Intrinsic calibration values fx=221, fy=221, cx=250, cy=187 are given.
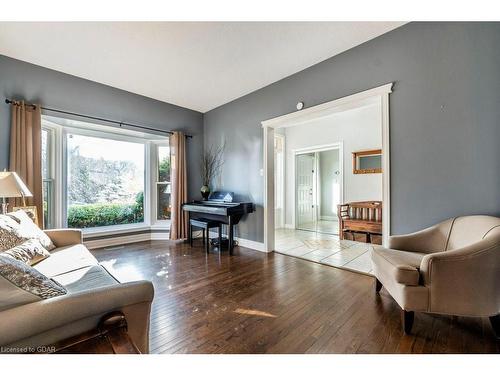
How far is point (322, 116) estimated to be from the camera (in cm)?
308

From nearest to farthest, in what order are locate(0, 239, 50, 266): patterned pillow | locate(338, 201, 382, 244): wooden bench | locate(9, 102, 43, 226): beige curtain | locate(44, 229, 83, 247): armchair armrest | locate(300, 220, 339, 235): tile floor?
1. locate(0, 239, 50, 266): patterned pillow
2. locate(44, 229, 83, 247): armchair armrest
3. locate(9, 102, 43, 226): beige curtain
4. locate(338, 201, 382, 244): wooden bench
5. locate(300, 220, 339, 235): tile floor

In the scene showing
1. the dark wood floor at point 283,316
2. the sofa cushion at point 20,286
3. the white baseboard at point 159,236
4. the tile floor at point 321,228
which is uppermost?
the sofa cushion at point 20,286

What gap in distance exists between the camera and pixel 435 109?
2100mm

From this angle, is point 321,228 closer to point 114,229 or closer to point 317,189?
point 317,189

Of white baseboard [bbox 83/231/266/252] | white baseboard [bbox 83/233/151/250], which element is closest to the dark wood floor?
white baseboard [bbox 83/231/266/252]

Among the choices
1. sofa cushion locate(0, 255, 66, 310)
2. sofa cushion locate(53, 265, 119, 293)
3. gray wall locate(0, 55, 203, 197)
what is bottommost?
sofa cushion locate(53, 265, 119, 293)

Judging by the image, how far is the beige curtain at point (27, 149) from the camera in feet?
8.93

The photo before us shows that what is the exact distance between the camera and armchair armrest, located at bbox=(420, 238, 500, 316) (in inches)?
57.3

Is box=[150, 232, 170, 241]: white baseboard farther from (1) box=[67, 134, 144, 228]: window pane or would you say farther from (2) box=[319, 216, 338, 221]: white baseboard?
(2) box=[319, 216, 338, 221]: white baseboard

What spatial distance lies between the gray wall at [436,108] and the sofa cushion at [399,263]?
0.53 meters

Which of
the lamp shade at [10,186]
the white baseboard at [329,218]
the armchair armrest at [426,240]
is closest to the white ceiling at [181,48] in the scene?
the lamp shade at [10,186]

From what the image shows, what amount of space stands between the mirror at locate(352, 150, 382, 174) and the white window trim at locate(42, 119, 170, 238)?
4230mm

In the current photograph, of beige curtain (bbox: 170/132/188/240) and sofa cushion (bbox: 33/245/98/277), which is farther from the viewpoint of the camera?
beige curtain (bbox: 170/132/188/240)

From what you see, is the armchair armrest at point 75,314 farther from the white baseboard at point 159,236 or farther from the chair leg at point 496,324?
the white baseboard at point 159,236
